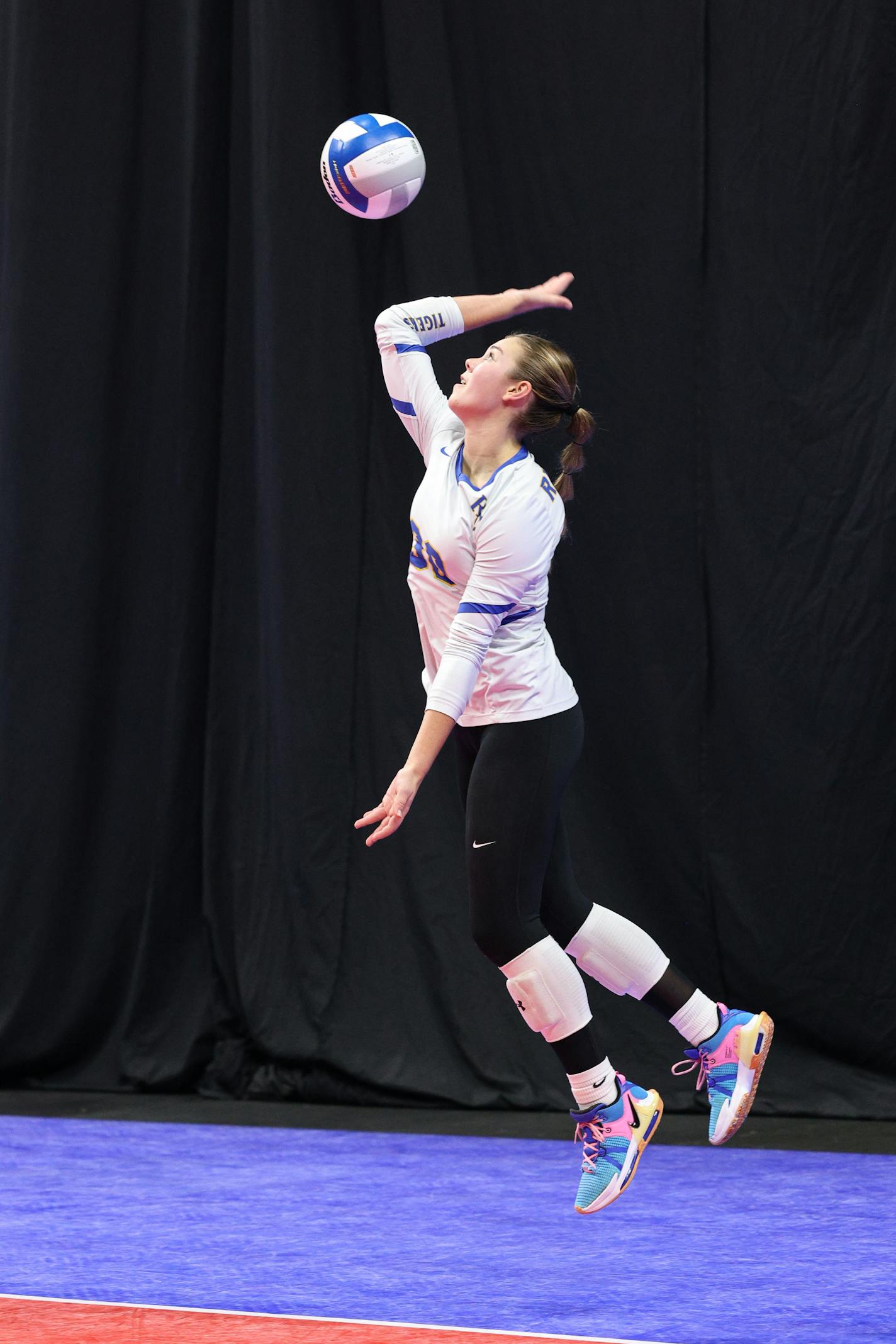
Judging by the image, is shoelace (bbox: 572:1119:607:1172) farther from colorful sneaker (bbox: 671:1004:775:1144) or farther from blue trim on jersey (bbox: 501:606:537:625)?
blue trim on jersey (bbox: 501:606:537:625)

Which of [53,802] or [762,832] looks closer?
[762,832]

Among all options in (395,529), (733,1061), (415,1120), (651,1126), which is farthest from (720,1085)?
(395,529)

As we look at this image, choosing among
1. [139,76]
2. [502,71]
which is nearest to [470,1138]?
[502,71]

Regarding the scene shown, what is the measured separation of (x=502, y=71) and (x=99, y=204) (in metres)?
1.39

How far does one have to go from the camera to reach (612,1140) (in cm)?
295

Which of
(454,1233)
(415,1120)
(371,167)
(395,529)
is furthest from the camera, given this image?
(395,529)

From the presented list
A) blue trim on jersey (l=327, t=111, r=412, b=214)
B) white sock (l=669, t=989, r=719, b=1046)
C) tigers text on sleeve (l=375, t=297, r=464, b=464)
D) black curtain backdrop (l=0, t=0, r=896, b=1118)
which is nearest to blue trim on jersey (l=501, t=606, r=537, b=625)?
tigers text on sleeve (l=375, t=297, r=464, b=464)

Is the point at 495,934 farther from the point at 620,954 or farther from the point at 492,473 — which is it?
the point at 492,473

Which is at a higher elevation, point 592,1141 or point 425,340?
point 425,340

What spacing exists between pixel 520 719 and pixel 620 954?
47 cm

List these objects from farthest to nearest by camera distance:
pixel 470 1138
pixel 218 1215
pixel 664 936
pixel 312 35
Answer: pixel 312 35
pixel 664 936
pixel 470 1138
pixel 218 1215

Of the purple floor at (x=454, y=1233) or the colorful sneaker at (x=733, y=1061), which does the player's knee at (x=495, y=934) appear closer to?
the colorful sneaker at (x=733, y=1061)

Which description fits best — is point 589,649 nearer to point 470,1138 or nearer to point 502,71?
point 470,1138

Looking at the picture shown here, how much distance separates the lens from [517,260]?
201 inches
